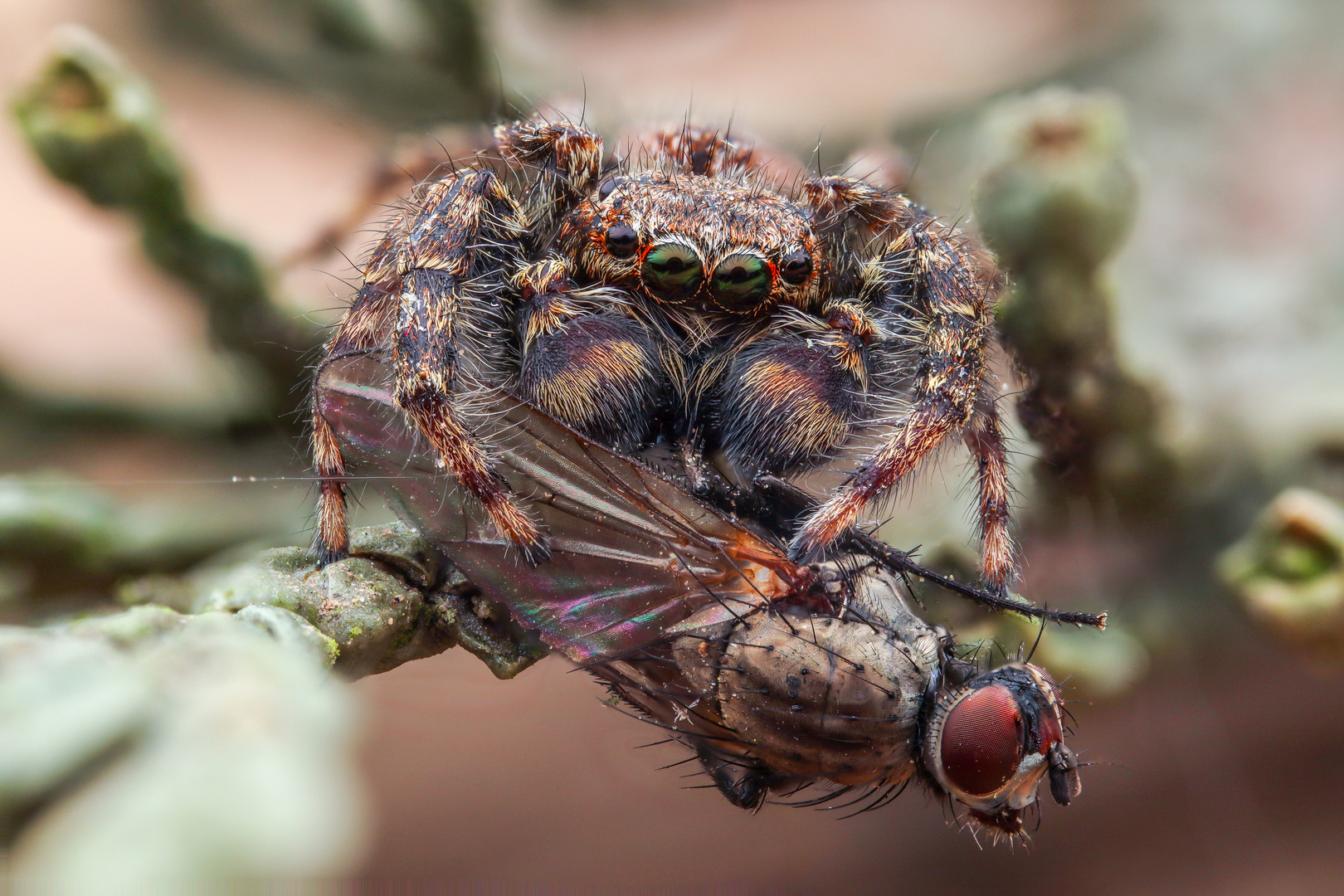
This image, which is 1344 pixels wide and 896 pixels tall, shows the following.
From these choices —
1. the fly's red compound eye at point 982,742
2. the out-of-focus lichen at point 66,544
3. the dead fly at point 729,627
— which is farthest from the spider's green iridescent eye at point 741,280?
the out-of-focus lichen at point 66,544

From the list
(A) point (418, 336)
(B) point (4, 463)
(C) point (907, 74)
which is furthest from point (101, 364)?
(C) point (907, 74)

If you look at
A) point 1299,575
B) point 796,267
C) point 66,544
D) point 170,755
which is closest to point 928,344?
point 796,267

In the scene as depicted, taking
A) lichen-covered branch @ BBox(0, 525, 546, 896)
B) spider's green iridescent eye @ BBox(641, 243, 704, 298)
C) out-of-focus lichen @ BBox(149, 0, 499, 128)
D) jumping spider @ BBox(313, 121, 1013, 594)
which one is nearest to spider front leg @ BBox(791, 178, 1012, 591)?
jumping spider @ BBox(313, 121, 1013, 594)

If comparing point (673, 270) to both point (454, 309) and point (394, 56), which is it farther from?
point (394, 56)

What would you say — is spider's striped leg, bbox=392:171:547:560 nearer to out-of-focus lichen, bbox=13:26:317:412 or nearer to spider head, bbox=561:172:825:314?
spider head, bbox=561:172:825:314

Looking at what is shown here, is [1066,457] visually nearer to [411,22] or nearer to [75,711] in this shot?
[75,711]

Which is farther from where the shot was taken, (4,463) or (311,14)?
(311,14)

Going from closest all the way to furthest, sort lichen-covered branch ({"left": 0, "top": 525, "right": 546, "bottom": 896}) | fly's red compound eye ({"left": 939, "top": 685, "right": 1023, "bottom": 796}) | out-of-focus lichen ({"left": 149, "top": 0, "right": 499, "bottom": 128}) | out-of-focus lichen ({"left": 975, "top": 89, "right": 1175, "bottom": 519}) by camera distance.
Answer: lichen-covered branch ({"left": 0, "top": 525, "right": 546, "bottom": 896}) < fly's red compound eye ({"left": 939, "top": 685, "right": 1023, "bottom": 796}) < out-of-focus lichen ({"left": 975, "top": 89, "right": 1175, "bottom": 519}) < out-of-focus lichen ({"left": 149, "top": 0, "right": 499, "bottom": 128})
